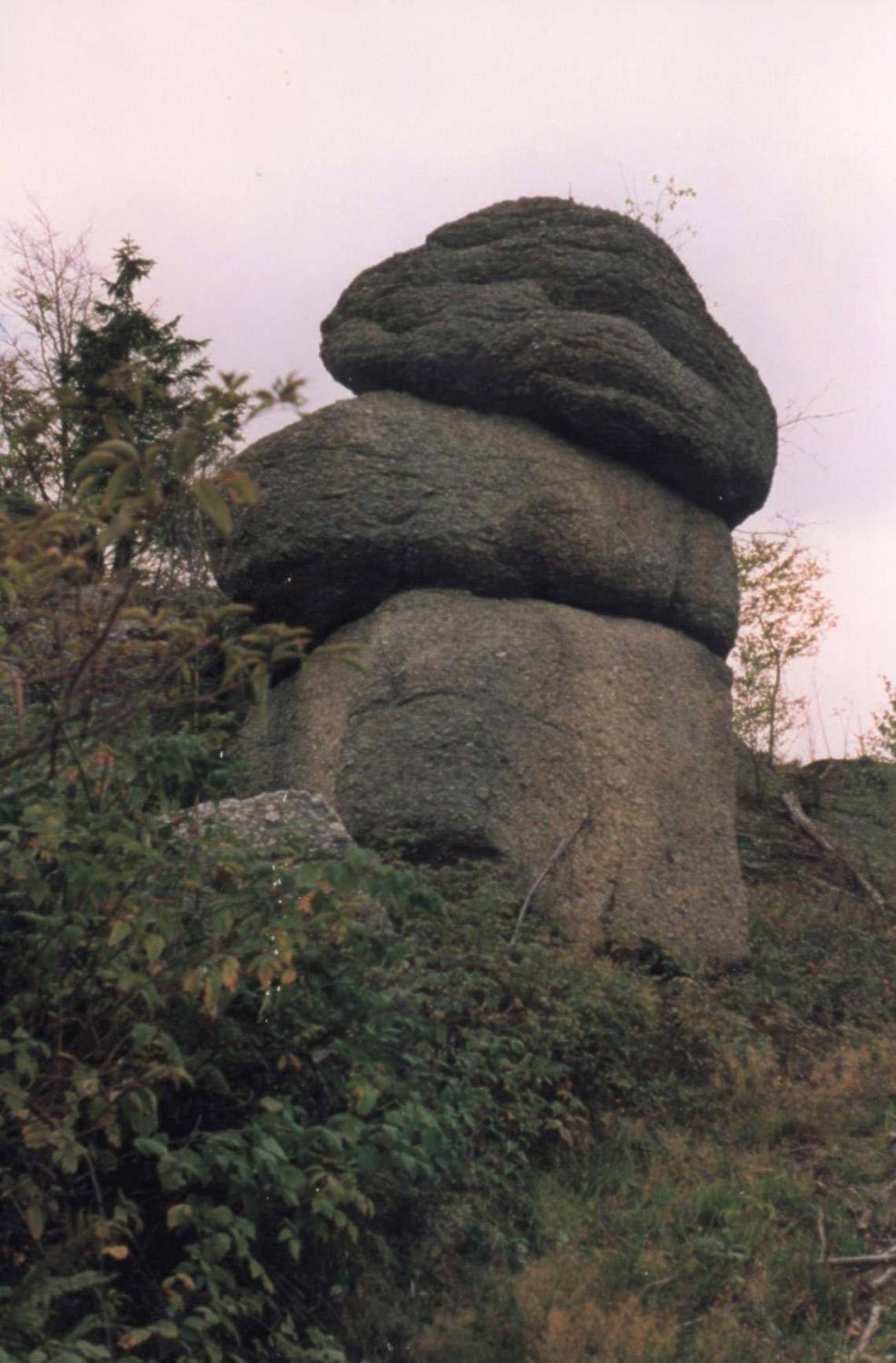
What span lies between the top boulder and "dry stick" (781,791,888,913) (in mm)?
3006

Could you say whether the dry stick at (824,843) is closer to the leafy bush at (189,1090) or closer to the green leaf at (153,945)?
the leafy bush at (189,1090)

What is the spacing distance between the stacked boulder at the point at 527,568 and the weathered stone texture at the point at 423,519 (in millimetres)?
16

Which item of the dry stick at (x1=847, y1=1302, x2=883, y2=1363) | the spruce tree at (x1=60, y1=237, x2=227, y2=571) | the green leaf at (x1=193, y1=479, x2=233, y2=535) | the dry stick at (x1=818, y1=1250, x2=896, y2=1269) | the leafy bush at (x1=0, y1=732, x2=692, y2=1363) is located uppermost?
the spruce tree at (x1=60, y1=237, x2=227, y2=571)

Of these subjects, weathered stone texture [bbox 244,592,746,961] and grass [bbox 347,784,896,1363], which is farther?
weathered stone texture [bbox 244,592,746,961]

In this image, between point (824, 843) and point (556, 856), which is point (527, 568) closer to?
point (556, 856)

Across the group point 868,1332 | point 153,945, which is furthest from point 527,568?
point 153,945

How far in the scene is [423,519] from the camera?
9062 mm

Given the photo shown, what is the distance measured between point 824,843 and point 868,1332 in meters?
7.66

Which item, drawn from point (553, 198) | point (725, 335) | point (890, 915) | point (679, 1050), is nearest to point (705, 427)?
point (725, 335)

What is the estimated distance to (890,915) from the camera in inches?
419

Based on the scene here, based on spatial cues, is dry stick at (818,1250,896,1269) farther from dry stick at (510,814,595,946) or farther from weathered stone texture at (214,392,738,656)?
weathered stone texture at (214,392,738,656)

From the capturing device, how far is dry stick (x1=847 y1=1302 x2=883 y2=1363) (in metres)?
4.50

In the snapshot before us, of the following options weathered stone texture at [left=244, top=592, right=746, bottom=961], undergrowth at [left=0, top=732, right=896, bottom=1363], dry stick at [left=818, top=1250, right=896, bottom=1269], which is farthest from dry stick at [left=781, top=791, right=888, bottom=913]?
dry stick at [left=818, top=1250, right=896, bottom=1269]

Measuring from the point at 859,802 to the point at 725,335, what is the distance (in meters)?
5.18
